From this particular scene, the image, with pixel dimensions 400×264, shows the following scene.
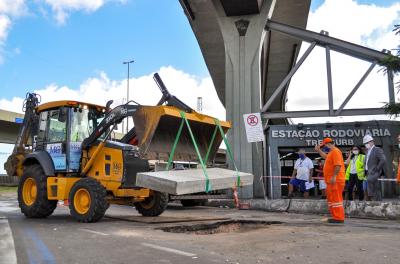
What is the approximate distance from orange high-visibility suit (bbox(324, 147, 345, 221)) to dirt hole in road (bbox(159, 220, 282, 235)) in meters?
1.21

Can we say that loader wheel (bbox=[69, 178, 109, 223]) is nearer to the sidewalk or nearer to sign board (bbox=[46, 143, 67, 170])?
sign board (bbox=[46, 143, 67, 170])

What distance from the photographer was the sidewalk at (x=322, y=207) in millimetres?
11172

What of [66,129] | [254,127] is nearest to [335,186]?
[254,127]

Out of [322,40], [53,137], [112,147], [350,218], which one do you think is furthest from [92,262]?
[322,40]

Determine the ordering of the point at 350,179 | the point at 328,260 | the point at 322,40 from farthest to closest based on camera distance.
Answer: the point at 322,40, the point at 350,179, the point at 328,260

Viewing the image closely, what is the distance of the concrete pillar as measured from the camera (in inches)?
704

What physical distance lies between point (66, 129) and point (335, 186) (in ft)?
20.9

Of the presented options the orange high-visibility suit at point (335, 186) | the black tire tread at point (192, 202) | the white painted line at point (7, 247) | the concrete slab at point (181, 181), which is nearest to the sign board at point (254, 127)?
the black tire tread at point (192, 202)

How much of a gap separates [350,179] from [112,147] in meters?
7.64

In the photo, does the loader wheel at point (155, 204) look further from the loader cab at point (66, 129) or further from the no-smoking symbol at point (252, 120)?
the no-smoking symbol at point (252, 120)

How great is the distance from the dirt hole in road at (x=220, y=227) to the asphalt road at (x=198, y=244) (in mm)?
61

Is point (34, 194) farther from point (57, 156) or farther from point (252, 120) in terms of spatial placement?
point (252, 120)

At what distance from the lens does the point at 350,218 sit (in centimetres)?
1143

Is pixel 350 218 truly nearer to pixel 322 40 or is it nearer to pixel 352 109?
pixel 352 109
